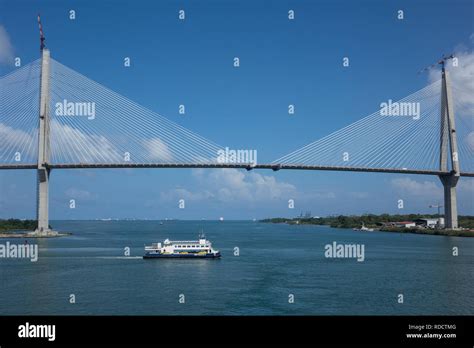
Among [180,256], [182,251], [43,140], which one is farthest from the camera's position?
[43,140]

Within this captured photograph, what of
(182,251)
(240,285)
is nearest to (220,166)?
(182,251)

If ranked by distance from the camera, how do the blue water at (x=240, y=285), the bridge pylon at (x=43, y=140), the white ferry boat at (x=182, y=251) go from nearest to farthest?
1. the blue water at (x=240, y=285)
2. the white ferry boat at (x=182, y=251)
3. the bridge pylon at (x=43, y=140)

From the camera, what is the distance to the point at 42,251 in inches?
1328

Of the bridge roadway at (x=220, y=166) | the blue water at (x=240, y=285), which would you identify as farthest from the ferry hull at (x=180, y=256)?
the bridge roadway at (x=220, y=166)

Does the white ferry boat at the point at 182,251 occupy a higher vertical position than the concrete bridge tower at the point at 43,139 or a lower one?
lower

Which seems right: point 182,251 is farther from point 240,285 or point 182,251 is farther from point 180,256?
point 240,285

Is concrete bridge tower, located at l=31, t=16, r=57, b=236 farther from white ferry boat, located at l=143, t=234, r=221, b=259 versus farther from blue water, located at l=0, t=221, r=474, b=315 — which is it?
white ferry boat, located at l=143, t=234, r=221, b=259

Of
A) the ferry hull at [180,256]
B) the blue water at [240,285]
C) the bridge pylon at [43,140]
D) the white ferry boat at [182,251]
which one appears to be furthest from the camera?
the bridge pylon at [43,140]

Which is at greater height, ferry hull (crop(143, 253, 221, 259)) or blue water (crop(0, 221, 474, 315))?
ferry hull (crop(143, 253, 221, 259))

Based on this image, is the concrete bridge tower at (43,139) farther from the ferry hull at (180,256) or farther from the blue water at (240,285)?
the ferry hull at (180,256)

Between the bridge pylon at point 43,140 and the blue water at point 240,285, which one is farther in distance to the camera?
the bridge pylon at point 43,140

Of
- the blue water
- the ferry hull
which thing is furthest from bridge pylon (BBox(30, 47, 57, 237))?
the ferry hull

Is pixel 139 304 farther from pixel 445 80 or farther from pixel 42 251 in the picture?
pixel 445 80
